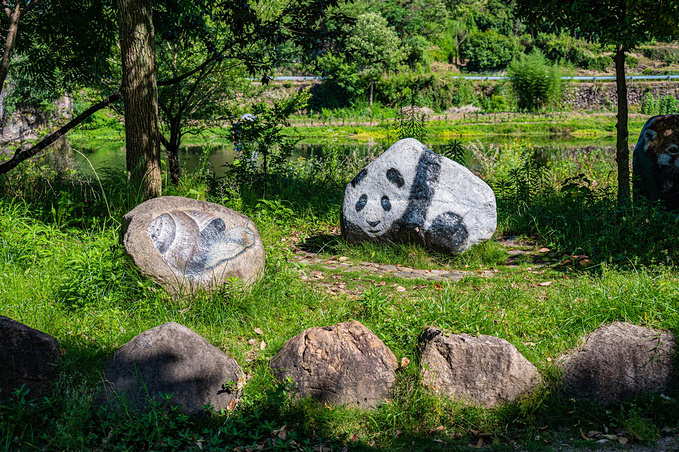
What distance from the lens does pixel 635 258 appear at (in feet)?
18.6

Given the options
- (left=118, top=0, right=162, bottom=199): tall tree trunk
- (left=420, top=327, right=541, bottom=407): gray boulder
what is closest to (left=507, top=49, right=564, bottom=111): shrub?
(left=118, top=0, right=162, bottom=199): tall tree trunk

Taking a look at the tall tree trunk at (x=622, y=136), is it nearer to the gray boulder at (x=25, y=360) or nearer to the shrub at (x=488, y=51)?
the gray boulder at (x=25, y=360)

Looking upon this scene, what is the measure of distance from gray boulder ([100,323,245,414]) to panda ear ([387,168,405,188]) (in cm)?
334

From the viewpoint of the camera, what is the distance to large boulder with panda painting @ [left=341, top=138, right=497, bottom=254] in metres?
6.43

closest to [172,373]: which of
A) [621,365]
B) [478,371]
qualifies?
[478,371]

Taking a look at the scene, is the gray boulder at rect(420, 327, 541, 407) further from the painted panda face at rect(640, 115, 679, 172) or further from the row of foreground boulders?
the painted panda face at rect(640, 115, 679, 172)

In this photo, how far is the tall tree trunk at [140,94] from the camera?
6.32 meters

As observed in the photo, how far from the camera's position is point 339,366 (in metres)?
3.96

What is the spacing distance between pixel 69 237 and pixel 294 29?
4.41 meters

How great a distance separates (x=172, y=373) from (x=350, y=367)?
1.26 metres

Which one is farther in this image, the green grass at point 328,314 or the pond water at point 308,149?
the pond water at point 308,149

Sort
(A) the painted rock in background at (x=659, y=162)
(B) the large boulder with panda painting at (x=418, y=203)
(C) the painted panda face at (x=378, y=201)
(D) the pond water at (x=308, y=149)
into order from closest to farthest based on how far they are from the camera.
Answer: (B) the large boulder with panda painting at (x=418, y=203), (C) the painted panda face at (x=378, y=201), (A) the painted rock in background at (x=659, y=162), (D) the pond water at (x=308, y=149)

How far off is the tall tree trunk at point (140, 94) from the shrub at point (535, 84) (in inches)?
1296

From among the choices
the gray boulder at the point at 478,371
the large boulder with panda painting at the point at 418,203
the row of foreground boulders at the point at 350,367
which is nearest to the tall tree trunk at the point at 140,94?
the large boulder with panda painting at the point at 418,203
